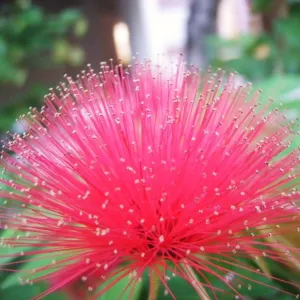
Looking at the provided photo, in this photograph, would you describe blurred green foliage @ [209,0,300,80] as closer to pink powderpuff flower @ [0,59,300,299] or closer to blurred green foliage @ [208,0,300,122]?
blurred green foliage @ [208,0,300,122]

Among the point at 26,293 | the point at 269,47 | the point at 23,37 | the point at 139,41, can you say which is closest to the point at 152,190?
the point at 26,293

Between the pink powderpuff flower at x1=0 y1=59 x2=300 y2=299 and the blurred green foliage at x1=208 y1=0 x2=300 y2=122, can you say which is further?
the blurred green foliage at x1=208 y1=0 x2=300 y2=122

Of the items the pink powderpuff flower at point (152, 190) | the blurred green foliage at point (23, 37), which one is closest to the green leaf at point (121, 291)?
the pink powderpuff flower at point (152, 190)

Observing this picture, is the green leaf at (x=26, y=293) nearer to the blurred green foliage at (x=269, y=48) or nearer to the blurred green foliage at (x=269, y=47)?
the blurred green foliage at (x=269, y=47)

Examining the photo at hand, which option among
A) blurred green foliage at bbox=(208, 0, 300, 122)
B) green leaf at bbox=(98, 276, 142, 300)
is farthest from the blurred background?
green leaf at bbox=(98, 276, 142, 300)

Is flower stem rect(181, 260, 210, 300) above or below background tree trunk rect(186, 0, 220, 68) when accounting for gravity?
below

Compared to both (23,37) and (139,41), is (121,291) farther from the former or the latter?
(139,41)

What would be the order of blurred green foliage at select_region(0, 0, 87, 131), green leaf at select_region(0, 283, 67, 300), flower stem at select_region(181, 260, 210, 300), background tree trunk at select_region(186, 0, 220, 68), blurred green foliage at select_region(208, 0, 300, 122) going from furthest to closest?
blurred green foliage at select_region(0, 0, 87, 131), background tree trunk at select_region(186, 0, 220, 68), blurred green foliage at select_region(208, 0, 300, 122), green leaf at select_region(0, 283, 67, 300), flower stem at select_region(181, 260, 210, 300)

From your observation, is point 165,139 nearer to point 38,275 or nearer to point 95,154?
point 95,154
